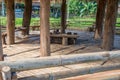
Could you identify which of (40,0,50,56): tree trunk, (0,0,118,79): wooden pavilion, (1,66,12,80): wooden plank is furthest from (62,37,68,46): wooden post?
(1,66,12,80): wooden plank

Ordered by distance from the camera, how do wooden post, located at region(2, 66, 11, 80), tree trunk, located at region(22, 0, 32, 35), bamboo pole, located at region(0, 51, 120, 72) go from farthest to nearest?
tree trunk, located at region(22, 0, 32, 35), bamboo pole, located at region(0, 51, 120, 72), wooden post, located at region(2, 66, 11, 80)

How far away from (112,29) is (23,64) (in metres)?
6.12

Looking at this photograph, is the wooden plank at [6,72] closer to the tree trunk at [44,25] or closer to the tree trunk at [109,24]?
the tree trunk at [44,25]

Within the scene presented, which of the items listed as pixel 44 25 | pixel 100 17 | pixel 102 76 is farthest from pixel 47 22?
pixel 100 17

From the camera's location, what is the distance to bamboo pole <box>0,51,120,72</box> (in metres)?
3.03

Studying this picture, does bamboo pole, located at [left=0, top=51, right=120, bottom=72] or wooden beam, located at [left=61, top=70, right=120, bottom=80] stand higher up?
bamboo pole, located at [left=0, top=51, right=120, bottom=72]

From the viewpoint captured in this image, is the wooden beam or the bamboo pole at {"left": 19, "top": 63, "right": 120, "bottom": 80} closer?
the bamboo pole at {"left": 19, "top": 63, "right": 120, "bottom": 80}

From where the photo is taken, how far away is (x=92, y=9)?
3250 centimetres

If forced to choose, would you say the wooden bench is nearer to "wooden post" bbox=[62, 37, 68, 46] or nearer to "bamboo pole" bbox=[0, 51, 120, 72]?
"wooden post" bbox=[62, 37, 68, 46]

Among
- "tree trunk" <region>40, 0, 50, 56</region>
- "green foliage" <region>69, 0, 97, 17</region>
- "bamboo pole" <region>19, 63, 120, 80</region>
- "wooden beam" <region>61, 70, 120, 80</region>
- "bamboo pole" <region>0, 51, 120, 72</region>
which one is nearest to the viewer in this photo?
"bamboo pole" <region>0, 51, 120, 72</region>

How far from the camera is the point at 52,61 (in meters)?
3.19

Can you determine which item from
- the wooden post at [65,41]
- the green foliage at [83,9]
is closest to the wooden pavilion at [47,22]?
the wooden post at [65,41]

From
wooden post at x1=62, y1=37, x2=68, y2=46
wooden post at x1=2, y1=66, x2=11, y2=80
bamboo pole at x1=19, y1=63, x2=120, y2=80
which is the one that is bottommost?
wooden post at x1=62, y1=37, x2=68, y2=46

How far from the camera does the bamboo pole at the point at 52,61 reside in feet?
9.93
